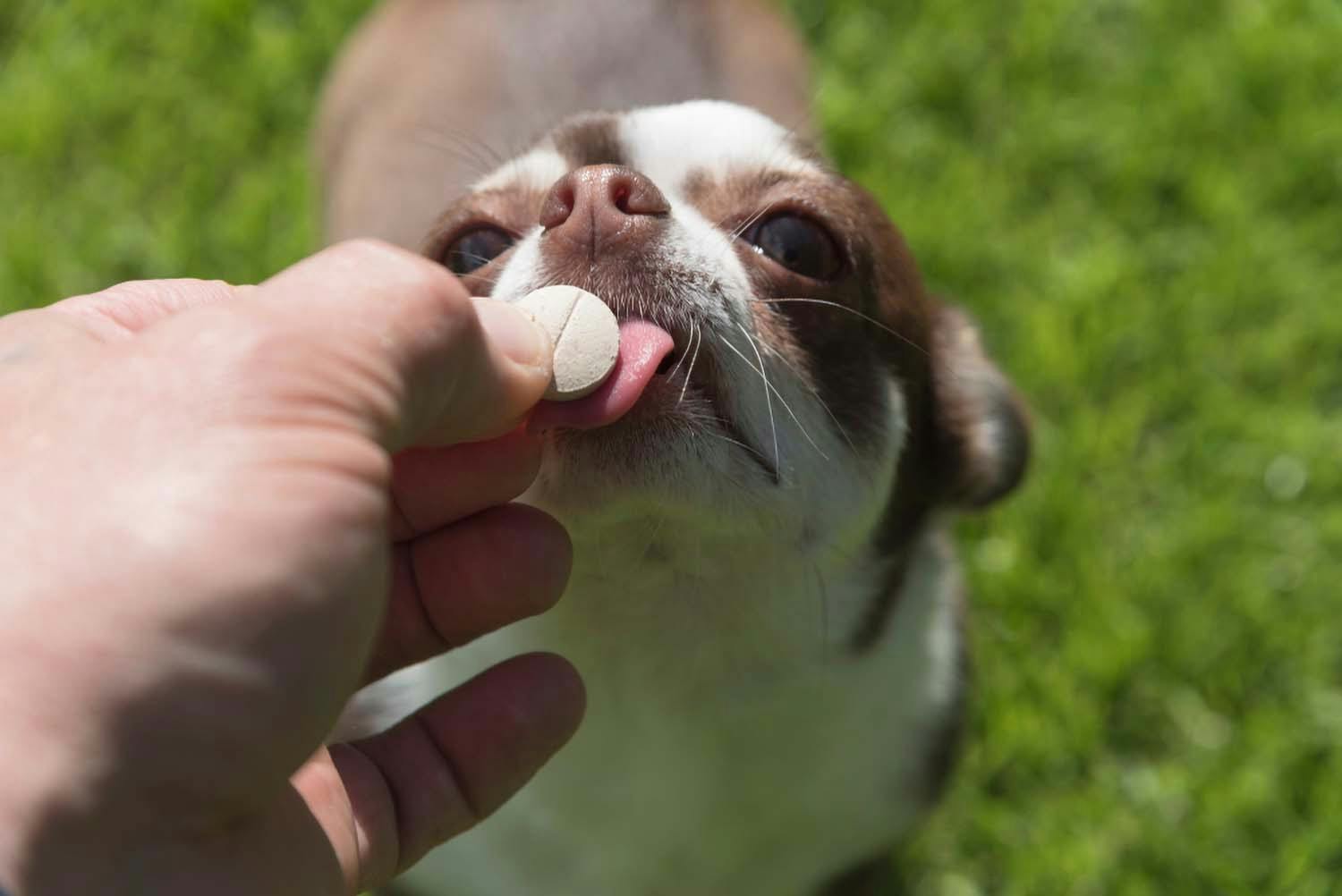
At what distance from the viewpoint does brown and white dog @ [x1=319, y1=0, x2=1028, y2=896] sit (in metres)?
1.90

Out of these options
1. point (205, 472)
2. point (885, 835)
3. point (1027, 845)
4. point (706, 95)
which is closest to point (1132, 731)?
point (1027, 845)

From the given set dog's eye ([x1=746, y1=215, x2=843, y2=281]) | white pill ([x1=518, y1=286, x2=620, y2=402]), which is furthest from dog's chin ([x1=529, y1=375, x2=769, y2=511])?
dog's eye ([x1=746, y1=215, x2=843, y2=281])

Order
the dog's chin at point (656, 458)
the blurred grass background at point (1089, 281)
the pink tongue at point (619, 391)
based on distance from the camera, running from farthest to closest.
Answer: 1. the blurred grass background at point (1089, 281)
2. the dog's chin at point (656, 458)
3. the pink tongue at point (619, 391)

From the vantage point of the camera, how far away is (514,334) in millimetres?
1654

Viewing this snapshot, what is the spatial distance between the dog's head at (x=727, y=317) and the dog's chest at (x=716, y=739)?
234 mm

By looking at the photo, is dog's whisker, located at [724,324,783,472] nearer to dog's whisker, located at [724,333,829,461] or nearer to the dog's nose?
dog's whisker, located at [724,333,829,461]

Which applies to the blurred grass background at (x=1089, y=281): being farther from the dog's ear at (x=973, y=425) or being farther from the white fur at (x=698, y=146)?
the white fur at (x=698, y=146)

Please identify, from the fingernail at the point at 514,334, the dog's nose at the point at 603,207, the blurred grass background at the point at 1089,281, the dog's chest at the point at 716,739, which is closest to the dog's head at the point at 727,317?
the dog's nose at the point at 603,207

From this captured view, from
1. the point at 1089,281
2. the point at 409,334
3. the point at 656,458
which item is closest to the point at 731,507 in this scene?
the point at 656,458

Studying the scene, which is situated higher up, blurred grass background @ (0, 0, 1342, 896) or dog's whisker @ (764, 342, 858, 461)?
dog's whisker @ (764, 342, 858, 461)

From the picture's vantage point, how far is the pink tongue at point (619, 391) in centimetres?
174

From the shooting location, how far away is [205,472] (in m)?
1.36

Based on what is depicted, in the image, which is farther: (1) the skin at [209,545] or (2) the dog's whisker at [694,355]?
(2) the dog's whisker at [694,355]

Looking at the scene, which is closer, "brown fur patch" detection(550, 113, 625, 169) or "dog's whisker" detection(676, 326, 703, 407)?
"dog's whisker" detection(676, 326, 703, 407)
